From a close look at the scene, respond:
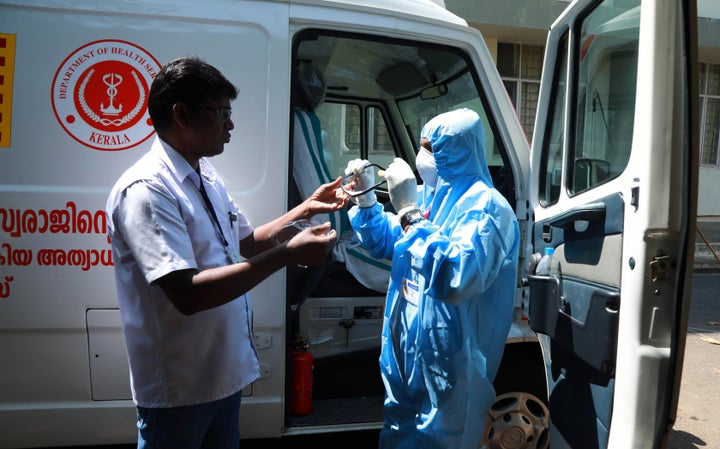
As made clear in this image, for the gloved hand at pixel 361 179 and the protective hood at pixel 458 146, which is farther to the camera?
the gloved hand at pixel 361 179

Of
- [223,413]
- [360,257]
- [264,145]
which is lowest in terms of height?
[223,413]

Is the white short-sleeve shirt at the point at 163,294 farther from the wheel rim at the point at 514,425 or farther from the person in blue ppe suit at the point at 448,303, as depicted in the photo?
the wheel rim at the point at 514,425

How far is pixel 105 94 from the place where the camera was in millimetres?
2250

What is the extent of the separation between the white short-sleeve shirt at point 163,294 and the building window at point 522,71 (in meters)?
10.5

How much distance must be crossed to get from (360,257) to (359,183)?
803 millimetres

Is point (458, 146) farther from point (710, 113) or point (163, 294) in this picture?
point (710, 113)

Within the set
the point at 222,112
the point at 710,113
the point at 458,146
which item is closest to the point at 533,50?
the point at 710,113

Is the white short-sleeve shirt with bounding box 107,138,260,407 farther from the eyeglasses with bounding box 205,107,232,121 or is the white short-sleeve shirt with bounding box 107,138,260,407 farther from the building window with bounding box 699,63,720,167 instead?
the building window with bounding box 699,63,720,167

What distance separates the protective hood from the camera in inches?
82.9

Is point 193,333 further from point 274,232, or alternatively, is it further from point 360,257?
point 360,257

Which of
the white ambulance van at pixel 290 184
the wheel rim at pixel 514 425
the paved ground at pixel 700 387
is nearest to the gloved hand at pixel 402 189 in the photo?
the white ambulance van at pixel 290 184

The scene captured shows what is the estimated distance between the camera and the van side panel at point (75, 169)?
7.20ft

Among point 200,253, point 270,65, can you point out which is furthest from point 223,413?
point 270,65

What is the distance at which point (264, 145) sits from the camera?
239 centimetres
